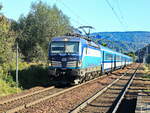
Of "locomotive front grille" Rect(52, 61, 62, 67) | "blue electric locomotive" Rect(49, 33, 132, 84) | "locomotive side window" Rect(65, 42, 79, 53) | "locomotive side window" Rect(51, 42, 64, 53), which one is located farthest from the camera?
"locomotive side window" Rect(51, 42, 64, 53)

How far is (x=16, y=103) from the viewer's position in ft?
35.7

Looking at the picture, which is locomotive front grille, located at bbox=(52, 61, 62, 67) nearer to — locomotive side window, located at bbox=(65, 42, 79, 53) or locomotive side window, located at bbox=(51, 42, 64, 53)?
locomotive side window, located at bbox=(51, 42, 64, 53)

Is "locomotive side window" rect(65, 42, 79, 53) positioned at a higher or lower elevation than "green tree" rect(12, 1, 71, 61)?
lower

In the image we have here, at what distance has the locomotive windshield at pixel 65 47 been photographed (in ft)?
56.0

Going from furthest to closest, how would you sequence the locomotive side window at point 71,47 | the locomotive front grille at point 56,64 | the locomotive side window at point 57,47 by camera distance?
the locomotive side window at point 57,47 < the locomotive side window at point 71,47 < the locomotive front grille at point 56,64

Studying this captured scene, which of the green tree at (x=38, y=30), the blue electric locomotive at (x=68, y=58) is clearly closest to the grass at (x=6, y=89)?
the blue electric locomotive at (x=68, y=58)

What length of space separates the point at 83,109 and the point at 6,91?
5.56 m

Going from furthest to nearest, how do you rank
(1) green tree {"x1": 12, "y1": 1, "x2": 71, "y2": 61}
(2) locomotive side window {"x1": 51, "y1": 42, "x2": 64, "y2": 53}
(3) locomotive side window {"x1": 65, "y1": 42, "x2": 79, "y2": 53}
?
(1) green tree {"x1": 12, "y1": 1, "x2": 71, "y2": 61} → (2) locomotive side window {"x1": 51, "y1": 42, "x2": 64, "y2": 53} → (3) locomotive side window {"x1": 65, "y1": 42, "x2": 79, "y2": 53}

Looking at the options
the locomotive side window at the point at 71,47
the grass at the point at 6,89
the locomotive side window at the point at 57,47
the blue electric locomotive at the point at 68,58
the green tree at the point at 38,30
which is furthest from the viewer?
the green tree at the point at 38,30

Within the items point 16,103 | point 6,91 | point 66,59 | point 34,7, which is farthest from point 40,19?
point 16,103

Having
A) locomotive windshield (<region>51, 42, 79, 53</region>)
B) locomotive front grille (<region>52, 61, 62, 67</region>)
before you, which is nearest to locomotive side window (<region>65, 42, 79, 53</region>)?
locomotive windshield (<region>51, 42, 79, 53</region>)

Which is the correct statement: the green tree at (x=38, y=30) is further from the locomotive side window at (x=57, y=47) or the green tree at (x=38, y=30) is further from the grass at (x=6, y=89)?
the grass at (x=6, y=89)

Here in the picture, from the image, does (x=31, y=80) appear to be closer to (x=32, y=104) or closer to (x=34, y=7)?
(x=32, y=104)

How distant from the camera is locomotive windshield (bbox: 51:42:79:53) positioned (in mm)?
17081
